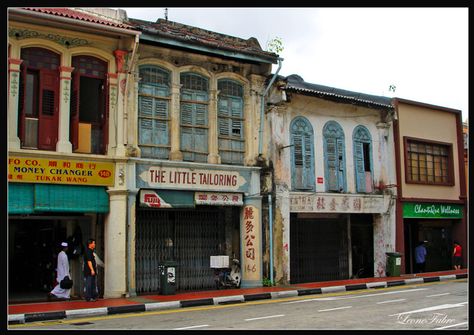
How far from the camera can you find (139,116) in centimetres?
1752

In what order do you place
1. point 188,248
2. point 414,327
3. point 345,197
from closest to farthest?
point 414,327
point 188,248
point 345,197

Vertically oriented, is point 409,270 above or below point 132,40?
below

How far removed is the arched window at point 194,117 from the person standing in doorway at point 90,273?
4317 millimetres

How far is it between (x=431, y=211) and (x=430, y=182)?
4.06ft

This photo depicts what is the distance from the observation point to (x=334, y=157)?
21.9 metres

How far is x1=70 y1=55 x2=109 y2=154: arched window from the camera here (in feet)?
53.7

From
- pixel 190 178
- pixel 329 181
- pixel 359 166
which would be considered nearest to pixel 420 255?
pixel 359 166

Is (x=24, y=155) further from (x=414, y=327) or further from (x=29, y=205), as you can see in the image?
(x=414, y=327)

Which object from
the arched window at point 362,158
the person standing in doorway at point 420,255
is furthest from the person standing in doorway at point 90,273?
the person standing in doorway at point 420,255

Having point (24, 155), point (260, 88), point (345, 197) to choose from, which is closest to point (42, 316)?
point (24, 155)

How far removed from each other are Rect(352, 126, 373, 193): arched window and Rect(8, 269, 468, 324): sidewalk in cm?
388

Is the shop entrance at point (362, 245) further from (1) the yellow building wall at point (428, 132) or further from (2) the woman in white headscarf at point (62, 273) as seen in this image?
(2) the woman in white headscarf at point (62, 273)

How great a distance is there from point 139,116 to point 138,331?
855cm

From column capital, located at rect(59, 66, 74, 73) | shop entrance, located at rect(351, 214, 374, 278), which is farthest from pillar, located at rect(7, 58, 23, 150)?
shop entrance, located at rect(351, 214, 374, 278)
